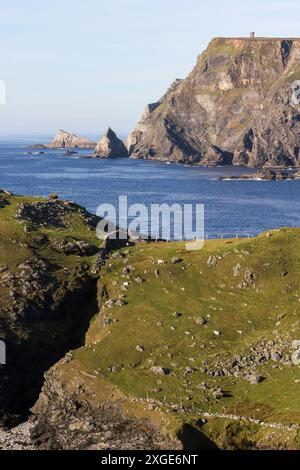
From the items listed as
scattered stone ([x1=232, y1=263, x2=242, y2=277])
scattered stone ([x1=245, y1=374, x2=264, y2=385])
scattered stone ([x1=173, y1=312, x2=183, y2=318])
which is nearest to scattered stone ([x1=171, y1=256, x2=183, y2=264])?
scattered stone ([x1=232, y1=263, x2=242, y2=277])

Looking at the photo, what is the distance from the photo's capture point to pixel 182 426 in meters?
62.2

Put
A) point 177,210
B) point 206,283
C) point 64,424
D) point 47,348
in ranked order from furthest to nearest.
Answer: point 177,210 < point 206,283 < point 47,348 < point 64,424

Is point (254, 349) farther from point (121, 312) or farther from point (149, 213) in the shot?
point (149, 213)

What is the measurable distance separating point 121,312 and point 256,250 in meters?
19.6

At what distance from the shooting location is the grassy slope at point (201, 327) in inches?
2618

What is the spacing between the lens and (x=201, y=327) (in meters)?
77.8

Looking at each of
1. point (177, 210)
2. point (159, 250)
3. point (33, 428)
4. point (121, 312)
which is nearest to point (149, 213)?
point (177, 210)

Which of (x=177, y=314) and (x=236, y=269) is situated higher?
(x=236, y=269)

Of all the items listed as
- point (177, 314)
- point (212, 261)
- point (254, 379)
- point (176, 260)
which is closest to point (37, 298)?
point (177, 314)

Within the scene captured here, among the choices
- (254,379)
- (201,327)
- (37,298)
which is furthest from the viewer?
(37,298)

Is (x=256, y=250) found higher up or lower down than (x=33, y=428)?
higher up

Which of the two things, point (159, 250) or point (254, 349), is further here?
point (159, 250)

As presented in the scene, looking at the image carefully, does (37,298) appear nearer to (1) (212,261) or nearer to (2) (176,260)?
(2) (176,260)

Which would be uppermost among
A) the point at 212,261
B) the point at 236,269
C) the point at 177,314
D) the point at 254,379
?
the point at 212,261
